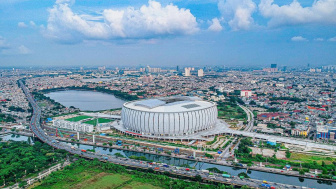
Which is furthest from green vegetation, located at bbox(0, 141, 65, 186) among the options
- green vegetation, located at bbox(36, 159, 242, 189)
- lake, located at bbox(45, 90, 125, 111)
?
lake, located at bbox(45, 90, 125, 111)

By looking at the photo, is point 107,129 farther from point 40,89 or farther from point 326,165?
point 40,89

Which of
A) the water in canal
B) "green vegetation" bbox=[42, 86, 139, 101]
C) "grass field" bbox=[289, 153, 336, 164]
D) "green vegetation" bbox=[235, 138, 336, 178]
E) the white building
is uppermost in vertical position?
the white building

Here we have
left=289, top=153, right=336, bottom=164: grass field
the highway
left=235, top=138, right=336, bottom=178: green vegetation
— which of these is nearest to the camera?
the highway

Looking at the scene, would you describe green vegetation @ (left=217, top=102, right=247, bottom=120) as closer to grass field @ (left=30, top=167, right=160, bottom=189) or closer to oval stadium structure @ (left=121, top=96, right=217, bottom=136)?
oval stadium structure @ (left=121, top=96, right=217, bottom=136)

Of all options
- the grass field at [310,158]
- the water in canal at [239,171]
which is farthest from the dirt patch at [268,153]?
the water in canal at [239,171]

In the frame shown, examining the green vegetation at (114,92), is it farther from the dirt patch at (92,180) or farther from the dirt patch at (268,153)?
the dirt patch at (92,180)

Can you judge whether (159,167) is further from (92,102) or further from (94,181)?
(92,102)

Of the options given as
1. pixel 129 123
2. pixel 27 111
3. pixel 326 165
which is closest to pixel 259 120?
pixel 326 165
